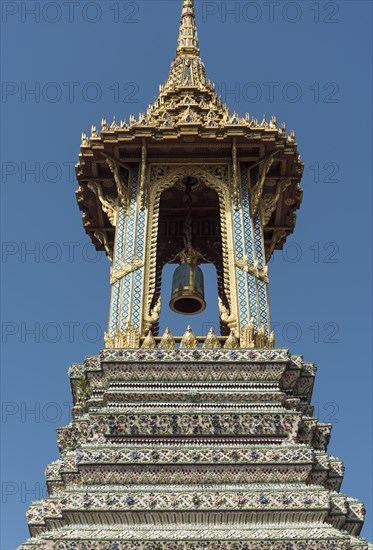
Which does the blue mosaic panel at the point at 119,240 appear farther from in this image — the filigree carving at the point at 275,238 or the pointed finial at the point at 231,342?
the filigree carving at the point at 275,238

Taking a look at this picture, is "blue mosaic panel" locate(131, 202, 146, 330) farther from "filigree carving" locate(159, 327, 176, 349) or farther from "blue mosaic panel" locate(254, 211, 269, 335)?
"blue mosaic panel" locate(254, 211, 269, 335)

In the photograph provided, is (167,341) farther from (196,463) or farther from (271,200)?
(271,200)

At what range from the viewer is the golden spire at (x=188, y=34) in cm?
2503

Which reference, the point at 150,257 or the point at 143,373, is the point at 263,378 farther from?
the point at 150,257

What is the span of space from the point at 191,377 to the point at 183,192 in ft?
21.0

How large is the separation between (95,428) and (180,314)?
20.0ft

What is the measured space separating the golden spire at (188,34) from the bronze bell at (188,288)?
5.51m

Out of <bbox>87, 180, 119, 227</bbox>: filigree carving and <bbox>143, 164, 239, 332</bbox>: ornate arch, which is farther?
<bbox>87, 180, 119, 227</bbox>: filigree carving

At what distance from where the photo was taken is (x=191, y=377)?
1761 centimetres

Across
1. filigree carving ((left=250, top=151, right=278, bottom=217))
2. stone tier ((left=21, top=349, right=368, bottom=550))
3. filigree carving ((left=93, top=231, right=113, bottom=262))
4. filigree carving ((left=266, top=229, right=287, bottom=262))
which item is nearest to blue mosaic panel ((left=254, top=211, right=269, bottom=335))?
filigree carving ((left=250, top=151, right=278, bottom=217))

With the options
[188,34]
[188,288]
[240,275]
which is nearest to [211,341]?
[240,275]

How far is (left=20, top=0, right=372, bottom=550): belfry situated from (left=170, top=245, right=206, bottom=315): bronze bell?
34 millimetres

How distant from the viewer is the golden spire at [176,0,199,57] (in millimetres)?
25031

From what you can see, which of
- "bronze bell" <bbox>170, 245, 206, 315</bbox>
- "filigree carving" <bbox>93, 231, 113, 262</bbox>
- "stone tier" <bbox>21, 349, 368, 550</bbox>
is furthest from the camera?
"filigree carving" <bbox>93, 231, 113, 262</bbox>
